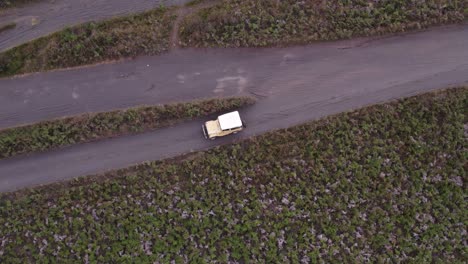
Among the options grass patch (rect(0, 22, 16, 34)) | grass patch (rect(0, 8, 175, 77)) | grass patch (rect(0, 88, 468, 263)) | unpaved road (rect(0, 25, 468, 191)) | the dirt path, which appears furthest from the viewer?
grass patch (rect(0, 22, 16, 34))

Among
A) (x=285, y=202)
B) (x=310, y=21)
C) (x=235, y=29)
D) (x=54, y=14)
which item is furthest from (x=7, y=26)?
(x=285, y=202)

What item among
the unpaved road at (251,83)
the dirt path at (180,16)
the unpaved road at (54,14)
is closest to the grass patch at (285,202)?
the unpaved road at (251,83)

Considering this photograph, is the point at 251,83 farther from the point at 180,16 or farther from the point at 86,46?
the point at 86,46

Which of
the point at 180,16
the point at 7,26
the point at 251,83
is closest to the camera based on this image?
the point at 251,83

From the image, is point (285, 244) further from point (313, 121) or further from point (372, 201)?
point (313, 121)

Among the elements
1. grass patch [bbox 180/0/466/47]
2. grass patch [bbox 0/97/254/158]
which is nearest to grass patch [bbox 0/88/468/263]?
grass patch [bbox 0/97/254/158]

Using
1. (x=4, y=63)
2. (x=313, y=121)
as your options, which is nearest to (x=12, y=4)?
(x=4, y=63)

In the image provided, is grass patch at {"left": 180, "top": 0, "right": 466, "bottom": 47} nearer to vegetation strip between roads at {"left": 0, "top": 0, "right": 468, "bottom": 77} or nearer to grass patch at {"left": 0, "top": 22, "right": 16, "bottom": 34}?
vegetation strip between roads at {"left": 0, "top": 0, "right": 468, "bottom": 77}
